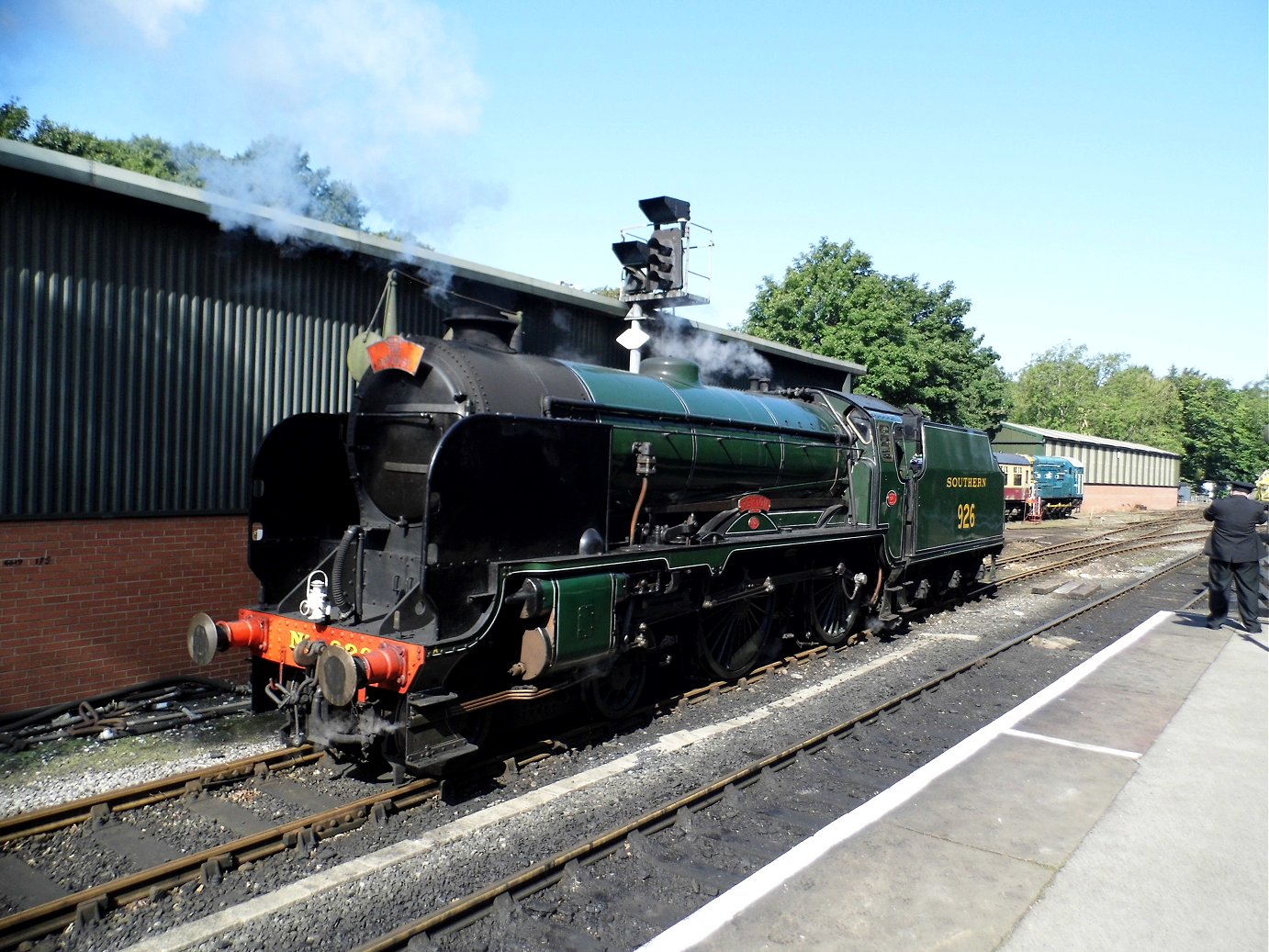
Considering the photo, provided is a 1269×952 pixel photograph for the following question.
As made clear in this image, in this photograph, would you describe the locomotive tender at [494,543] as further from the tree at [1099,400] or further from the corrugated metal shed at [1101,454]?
the tree at [1099,400]

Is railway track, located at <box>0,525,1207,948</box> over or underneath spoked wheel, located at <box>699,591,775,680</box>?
underneath

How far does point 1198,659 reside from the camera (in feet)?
29.6

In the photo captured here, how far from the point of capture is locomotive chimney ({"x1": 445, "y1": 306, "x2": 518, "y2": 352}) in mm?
6215

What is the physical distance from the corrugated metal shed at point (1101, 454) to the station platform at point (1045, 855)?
33.8 m

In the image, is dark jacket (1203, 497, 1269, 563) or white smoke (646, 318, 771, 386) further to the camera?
white smoke (646, 318, 771, 386)

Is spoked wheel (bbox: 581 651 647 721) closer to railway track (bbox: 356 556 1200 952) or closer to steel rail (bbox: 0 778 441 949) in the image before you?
railway track (bbox: 356 556 1200 952)

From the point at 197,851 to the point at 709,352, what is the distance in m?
10.4

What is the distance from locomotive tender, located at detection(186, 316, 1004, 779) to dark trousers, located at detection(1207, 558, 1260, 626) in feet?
18.9

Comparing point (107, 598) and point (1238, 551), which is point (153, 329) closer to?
point (107, 598)

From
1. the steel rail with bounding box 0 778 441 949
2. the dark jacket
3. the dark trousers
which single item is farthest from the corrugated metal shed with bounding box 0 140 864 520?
the dark trousers

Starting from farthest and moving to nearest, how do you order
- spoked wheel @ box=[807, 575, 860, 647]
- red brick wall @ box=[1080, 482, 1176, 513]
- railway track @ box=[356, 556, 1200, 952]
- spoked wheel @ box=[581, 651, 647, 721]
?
red brick wall @ box=[1080, 482, 1176, 513] → spoked wheel @ box=[807, 575, 860, 647] → spoked wheel @ box=[581, 651, 647, 721] → railway track @ box=[356, 556, 1200, 952]

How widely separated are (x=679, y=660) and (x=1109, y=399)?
65700 millimetres

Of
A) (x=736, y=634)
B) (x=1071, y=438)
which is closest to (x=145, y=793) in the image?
(x=736, y=634)

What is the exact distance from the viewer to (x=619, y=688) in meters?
6.82
